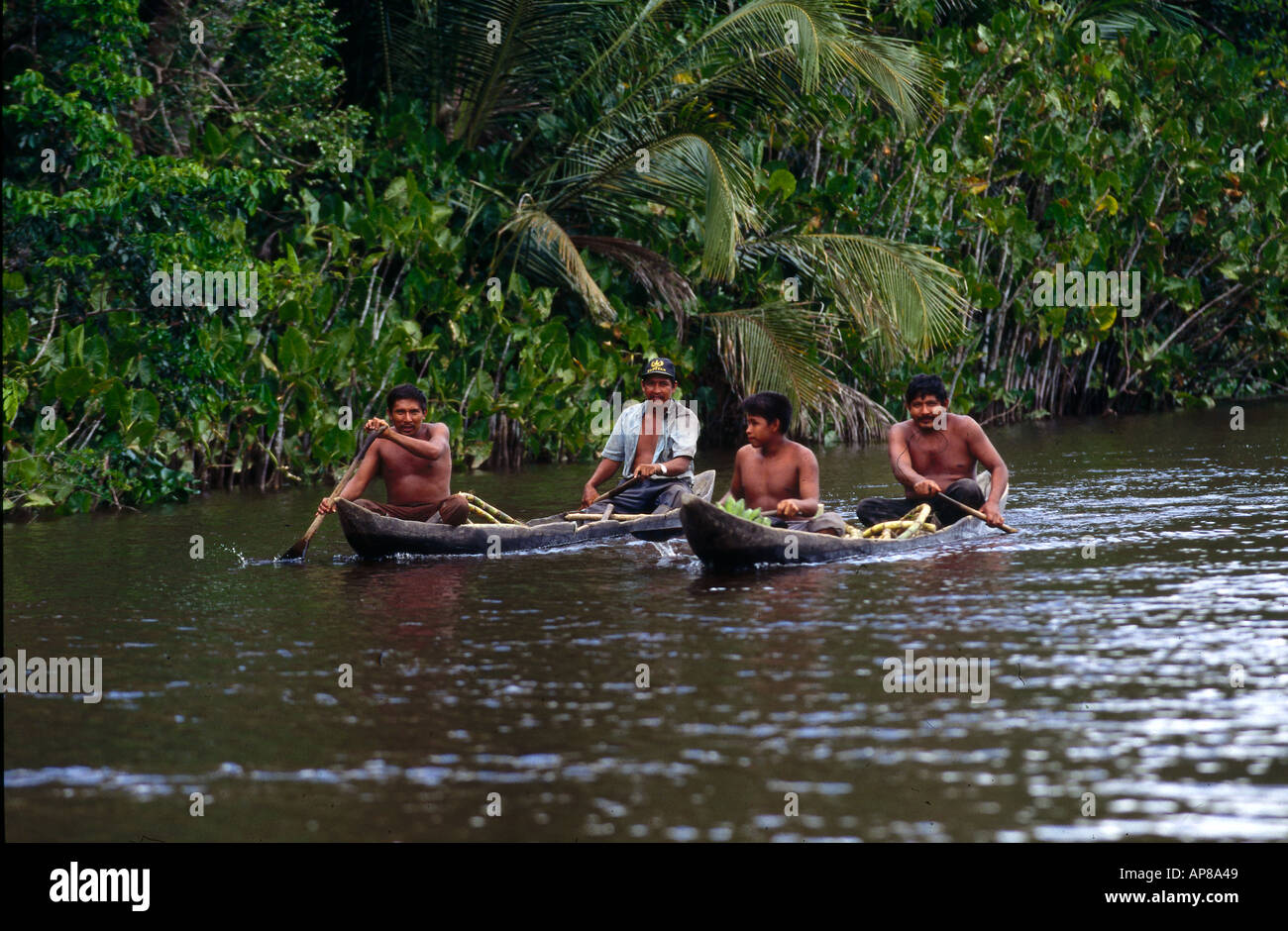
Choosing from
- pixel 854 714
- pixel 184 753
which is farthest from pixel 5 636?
pixel 854 714

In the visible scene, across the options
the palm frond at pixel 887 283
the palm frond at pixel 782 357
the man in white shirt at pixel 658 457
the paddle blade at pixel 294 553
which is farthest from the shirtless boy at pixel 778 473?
the palm frond at pixel 887 283

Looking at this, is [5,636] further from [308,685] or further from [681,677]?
[681,677]

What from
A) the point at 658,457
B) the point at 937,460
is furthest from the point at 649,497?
the point at 937,460

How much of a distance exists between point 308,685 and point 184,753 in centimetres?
109

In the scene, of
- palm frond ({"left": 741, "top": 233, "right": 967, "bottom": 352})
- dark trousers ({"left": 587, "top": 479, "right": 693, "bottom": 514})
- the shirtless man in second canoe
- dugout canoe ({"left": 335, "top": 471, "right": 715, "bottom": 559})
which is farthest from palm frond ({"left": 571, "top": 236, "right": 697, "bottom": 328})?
the shirtless man in second canoe

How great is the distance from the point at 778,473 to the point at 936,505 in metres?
1.25

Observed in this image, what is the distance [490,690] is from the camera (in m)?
6.79

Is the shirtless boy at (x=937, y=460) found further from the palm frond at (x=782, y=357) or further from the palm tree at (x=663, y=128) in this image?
the palm frond at (x=782, y=357)

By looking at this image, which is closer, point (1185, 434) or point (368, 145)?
point (368, 145)

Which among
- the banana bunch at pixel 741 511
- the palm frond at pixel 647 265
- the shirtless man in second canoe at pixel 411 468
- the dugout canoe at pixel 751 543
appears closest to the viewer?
the dugout canoe at pixel 751 543

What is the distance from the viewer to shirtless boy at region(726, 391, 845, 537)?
34.4 feet

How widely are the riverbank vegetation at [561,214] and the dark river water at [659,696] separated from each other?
396cm

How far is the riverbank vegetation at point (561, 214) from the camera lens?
14.4 metres

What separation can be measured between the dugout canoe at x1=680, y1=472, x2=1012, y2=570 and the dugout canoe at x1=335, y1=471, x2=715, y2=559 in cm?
41
